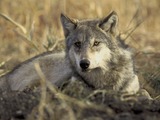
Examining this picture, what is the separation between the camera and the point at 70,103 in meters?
5.64

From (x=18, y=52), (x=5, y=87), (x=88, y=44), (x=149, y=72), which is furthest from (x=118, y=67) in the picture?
Result: (x=18, y=52)

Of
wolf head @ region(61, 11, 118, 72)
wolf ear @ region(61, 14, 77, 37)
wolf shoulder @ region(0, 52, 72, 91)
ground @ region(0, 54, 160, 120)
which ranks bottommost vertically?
ground @ region(0, 54, 160, 120)

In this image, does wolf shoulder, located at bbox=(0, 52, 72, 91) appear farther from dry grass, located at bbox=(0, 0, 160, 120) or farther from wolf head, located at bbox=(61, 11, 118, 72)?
dry grass, located at bbox=(0, 0, 160, 120)

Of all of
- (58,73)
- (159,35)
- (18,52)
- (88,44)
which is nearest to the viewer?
(88,44)

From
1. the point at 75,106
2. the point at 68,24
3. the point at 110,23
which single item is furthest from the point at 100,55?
the point at 75,106

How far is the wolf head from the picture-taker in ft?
25.0

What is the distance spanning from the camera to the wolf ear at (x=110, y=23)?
8.02 metres

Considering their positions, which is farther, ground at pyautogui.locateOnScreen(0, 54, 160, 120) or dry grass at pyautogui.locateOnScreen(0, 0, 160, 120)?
dry grass at pyautogui.locateOnScreen(0, 0, 160, 120)

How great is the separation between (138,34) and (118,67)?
262 inches

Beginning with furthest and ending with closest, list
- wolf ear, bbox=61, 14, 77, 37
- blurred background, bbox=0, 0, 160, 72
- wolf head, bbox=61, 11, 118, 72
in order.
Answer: blurred background, bbox=0, 0, 160, 72 → wolf ear, bbox=61, 14, 77, 37 → wolf head, bbox=61, 11, 118, 72

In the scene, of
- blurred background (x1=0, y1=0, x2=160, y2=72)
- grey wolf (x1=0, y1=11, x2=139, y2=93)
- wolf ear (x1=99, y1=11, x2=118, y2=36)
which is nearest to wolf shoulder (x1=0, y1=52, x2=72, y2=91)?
grey wolf (x1=0, y1=11, x2=139, y2=93)

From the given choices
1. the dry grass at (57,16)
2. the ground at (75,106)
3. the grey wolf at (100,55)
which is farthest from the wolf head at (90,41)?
the dry grass at (57,16)

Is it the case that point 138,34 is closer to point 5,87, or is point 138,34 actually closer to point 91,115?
point 5,87

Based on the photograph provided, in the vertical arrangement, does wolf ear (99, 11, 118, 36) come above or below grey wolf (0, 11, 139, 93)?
above
